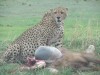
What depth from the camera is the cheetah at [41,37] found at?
22.0ft

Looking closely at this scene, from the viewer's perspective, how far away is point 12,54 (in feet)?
21.9

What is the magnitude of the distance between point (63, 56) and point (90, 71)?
0.40 metres

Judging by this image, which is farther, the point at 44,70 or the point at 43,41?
the point at 43,41

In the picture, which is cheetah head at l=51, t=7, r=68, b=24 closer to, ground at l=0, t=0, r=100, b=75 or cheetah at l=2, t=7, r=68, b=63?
cheetah at l=2, t=7, r=68, b=63

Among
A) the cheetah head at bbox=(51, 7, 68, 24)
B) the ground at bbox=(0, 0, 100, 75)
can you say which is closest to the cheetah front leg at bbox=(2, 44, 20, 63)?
the ground at bbox=(0, 0, 100, 75)

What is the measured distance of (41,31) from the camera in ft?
22.4

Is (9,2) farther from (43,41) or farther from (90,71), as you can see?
(90,71)

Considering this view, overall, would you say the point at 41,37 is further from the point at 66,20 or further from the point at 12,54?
the point at 66,20

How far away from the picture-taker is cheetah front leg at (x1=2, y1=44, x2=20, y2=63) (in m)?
6.52

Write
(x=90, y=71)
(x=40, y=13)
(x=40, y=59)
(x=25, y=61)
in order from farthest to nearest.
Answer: (x=40, y=13) → (x=25, y=61) → (x=40, y=59) → (x=90, y=71)

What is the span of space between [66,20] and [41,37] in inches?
50.1

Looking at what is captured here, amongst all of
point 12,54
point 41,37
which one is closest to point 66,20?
point 41,37

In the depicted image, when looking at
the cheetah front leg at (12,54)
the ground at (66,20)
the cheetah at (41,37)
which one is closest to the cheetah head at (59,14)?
the cheetah at (41,37)

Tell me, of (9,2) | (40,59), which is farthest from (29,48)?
(9,2)
